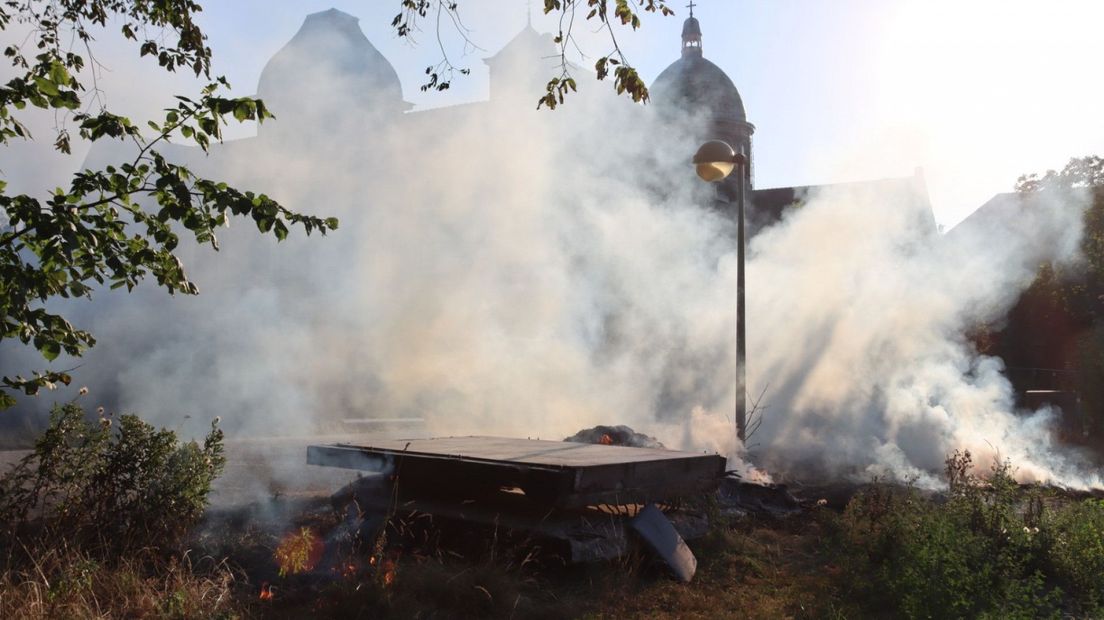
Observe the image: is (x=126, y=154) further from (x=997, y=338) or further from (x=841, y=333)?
(x=997, y=338)

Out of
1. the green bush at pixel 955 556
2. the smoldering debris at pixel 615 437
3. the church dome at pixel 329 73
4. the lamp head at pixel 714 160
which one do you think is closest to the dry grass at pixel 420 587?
the green bush at pixel 955 556

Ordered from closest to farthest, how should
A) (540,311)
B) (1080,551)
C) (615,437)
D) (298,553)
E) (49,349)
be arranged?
1. (49,349)
2. (298,553)
3. (1080,551)
4. (615,437)
5. (540,311)

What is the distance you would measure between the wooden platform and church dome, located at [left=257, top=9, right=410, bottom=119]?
14.0 m

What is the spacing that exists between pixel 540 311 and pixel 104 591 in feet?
40.2

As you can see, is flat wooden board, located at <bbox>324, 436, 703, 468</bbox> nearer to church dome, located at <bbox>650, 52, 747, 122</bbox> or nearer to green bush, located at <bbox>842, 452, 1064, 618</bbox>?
green bush, located at <bbox>842, 452, 1064, 618</bbox>

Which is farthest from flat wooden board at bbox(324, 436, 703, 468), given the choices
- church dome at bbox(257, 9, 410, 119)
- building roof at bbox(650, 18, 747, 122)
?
building roof at bbox(650, 18, 747, 122)

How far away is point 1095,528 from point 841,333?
10.3 m

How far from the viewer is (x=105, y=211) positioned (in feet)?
10.8

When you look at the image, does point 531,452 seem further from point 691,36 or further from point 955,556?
point 691,36

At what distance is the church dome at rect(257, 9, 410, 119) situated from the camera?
19.1 metres

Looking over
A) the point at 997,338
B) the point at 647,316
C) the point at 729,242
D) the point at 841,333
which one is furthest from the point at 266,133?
the point at 997,338

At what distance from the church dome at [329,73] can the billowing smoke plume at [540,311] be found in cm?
27

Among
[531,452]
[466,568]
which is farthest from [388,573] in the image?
[531,452]

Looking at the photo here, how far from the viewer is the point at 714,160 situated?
8.84 meters
